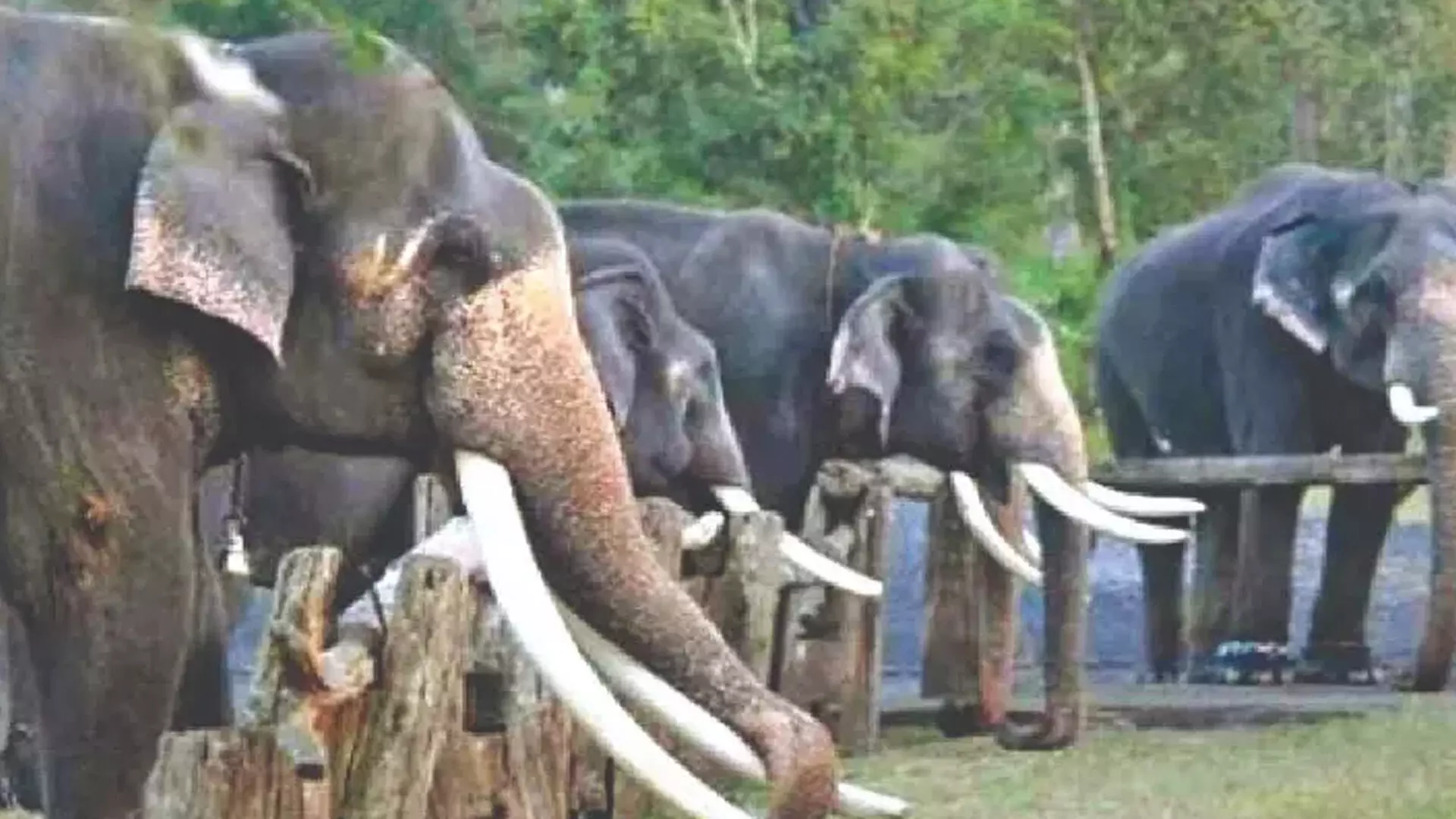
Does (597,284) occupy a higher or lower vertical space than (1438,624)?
Answer: higher

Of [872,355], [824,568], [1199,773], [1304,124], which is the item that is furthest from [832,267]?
[1304,124]

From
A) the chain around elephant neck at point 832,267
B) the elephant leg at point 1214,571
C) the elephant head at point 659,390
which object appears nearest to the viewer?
the elephant head at point 659,390

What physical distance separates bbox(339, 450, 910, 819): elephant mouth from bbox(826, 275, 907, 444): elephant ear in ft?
15.1

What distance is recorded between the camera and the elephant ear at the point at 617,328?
858 cm

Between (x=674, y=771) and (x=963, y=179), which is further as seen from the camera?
(x=963, y=179)

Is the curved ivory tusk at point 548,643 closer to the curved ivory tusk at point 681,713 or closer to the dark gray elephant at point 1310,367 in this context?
the curved ivory tusk at point 681,713

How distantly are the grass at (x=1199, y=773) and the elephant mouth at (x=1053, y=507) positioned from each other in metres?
0.52

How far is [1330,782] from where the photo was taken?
24.4 ft

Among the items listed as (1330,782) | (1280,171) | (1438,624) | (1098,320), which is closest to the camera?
(1330,782)

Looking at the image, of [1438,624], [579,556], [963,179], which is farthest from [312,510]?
[963,179]

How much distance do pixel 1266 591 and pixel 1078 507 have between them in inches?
90.2

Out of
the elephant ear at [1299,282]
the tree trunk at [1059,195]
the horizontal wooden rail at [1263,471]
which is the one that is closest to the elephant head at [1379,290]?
the elephant ear at [1299,282]

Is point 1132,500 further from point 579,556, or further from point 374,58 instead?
point 374,58

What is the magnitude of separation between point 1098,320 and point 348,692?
9.69 meters
